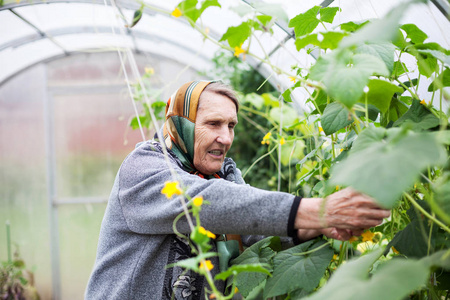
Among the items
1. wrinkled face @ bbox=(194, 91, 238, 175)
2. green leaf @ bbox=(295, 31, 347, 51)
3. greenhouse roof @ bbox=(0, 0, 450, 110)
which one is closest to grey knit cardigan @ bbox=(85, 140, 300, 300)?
wrinkled face @ bbox=(194, 91, 238, 175)

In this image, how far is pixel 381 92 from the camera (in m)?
0.81

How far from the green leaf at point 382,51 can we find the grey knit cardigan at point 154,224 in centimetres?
33

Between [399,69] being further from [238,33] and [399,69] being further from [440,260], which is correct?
[440,260]

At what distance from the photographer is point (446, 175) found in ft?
2.03

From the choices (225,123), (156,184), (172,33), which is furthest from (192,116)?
(172,33)

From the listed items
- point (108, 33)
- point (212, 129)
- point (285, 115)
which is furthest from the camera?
point (108, 33)

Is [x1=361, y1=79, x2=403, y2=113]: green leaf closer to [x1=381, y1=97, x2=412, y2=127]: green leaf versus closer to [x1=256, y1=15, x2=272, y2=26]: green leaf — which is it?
[x1=381, y1=97, x2=412, y2=127]: green leaf

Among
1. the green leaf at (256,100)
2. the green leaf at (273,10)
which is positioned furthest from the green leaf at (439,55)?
the green leaf at (256,100)

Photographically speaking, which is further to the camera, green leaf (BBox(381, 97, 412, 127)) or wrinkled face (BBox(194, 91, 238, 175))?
wrinkled face (BBox(194, 91, 238, 175))

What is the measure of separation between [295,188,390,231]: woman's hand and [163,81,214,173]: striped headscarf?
0.50 m

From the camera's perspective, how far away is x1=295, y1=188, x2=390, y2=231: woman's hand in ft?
2.54

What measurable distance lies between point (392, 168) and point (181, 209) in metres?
0.54

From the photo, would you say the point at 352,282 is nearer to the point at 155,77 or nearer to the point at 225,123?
the point at 225,123

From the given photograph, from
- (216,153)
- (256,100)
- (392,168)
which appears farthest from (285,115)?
(392,168)
